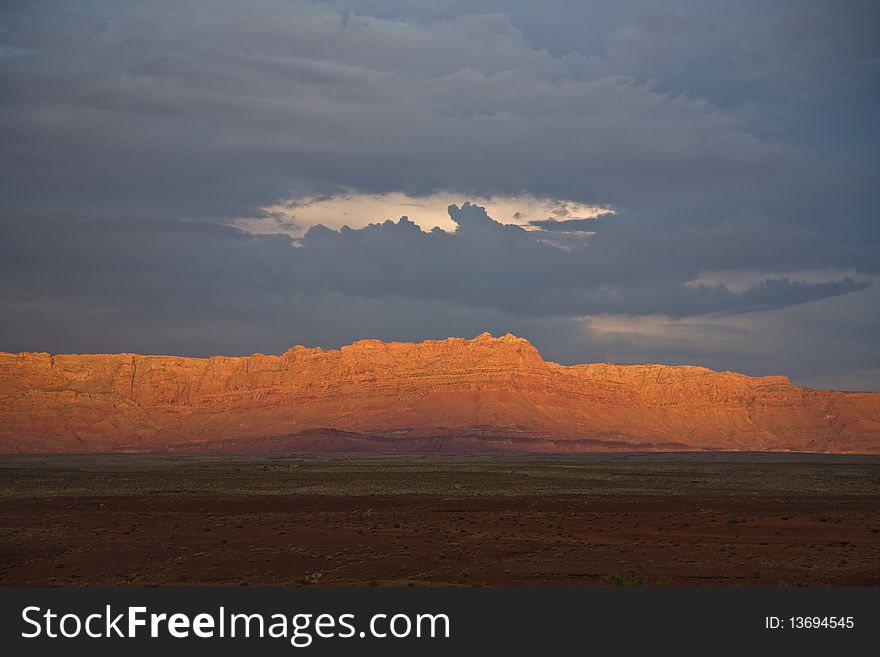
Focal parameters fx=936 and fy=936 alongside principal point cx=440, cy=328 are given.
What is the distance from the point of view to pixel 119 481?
82.7m

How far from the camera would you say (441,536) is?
3919 cm

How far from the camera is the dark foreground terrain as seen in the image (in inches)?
1154

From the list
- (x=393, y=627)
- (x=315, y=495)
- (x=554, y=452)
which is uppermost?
(x=554, y=452)

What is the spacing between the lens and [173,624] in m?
17.2

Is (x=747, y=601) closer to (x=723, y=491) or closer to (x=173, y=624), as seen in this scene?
(x=173, y=624)

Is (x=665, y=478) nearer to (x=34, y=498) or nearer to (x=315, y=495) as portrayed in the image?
(x=315, y=495)

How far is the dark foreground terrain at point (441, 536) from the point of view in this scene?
96.2ft

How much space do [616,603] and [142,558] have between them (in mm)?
A: 20488

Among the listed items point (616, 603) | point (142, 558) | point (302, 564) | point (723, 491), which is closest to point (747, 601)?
point (616, 603)

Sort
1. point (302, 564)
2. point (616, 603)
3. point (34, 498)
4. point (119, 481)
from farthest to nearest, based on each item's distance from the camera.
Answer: point (119, 481), point (34, 498), point (302, 564), point (616, 603)

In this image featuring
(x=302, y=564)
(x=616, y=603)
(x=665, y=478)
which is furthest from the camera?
(x=665, y=478)

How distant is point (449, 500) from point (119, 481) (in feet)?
123

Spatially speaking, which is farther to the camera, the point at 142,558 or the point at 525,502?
the point at 525,502

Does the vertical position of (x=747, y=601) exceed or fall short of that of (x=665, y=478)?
it falls short
